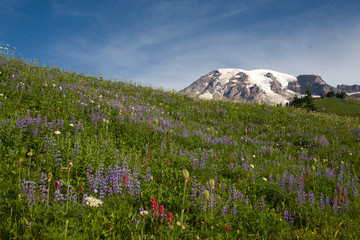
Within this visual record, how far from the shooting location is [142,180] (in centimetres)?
419

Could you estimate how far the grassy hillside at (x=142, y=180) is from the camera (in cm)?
276

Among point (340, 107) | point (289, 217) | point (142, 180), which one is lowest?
point (289, 217)

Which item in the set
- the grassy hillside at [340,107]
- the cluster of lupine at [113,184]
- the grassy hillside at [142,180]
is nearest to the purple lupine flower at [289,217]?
the grassy hillside at [142,180]

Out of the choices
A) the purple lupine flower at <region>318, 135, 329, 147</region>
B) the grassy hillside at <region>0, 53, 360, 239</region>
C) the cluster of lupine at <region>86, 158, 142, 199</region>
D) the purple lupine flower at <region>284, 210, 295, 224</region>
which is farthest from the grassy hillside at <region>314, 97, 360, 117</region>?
the cluster of lupine at <region>86, 158, 142, 199</region>

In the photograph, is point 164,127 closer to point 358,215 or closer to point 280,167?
point 280,167

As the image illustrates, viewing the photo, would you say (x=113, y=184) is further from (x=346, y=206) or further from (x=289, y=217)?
(x=346, y=206)

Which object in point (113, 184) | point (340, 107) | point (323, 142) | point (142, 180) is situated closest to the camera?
point (113, 184)

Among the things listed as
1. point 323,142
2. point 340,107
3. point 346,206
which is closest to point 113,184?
point 346,206

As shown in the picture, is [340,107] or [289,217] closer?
[289,217]

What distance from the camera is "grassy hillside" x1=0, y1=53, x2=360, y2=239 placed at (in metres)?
2.76

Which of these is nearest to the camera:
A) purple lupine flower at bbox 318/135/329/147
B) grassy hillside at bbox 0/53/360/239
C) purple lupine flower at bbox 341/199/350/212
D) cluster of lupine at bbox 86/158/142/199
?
grassy hillside at bbox 0/53/360/239

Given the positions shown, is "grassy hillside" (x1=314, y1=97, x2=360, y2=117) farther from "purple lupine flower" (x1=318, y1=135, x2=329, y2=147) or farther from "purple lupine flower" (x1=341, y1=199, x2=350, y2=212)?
"purple lupine flower" (x1=341, y1=199, x2=350, y2=212)

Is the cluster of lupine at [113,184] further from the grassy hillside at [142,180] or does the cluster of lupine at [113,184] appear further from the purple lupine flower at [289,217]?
the purple lupine flower at [289,217]

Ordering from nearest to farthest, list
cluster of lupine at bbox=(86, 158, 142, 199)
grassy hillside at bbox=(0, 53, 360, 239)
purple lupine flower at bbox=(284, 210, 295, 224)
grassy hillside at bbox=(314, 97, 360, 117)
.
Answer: grassy hillside at bbox=(0, 53, 360, 239) → cluster of lupine at bbox=(86, 158, 142, 199) → purple lupine flower at bbox=(284, 210, 295, 224) → grassy hillside at bbox=(314, 97, 360, 117)
